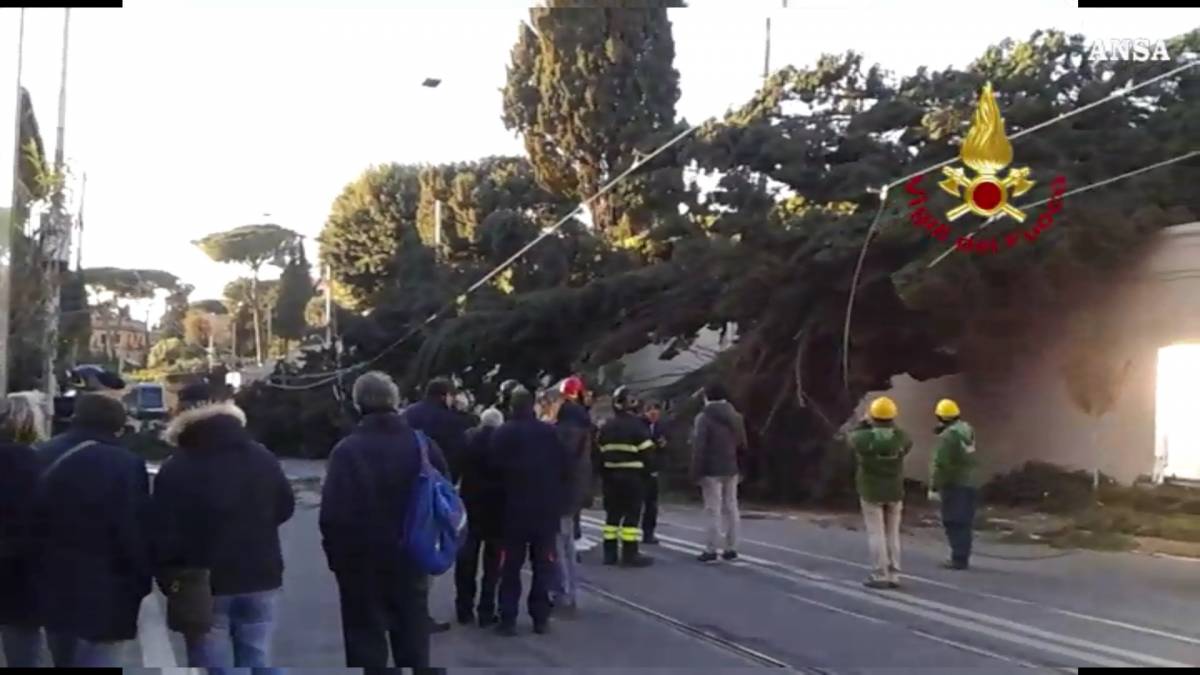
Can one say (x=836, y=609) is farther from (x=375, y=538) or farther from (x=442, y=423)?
(x=375, y=538)

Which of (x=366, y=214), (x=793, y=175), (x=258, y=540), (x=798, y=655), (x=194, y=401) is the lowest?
(x=798, y=655)

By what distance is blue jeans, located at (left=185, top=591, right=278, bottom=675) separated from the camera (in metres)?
6.78

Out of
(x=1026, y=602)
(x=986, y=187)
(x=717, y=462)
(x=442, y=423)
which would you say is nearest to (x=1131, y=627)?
(x=1026, y=602)

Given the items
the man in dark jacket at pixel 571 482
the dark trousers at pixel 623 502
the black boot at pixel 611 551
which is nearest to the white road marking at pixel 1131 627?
the man in dark jacket at pixel 571 482

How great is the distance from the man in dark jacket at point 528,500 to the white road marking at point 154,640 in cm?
226

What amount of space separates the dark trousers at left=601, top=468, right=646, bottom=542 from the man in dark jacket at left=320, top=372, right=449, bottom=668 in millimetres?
6748

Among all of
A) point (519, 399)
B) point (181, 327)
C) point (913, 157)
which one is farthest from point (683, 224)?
point (181, 327)

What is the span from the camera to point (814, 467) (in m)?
22.7

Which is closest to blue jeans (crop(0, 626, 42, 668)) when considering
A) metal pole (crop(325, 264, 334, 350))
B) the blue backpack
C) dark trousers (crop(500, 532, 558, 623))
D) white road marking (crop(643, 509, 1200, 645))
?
the blue backpack

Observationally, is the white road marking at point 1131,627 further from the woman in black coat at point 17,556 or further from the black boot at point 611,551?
the woman in black coat at point 17,556

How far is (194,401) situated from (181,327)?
8317 centimetres

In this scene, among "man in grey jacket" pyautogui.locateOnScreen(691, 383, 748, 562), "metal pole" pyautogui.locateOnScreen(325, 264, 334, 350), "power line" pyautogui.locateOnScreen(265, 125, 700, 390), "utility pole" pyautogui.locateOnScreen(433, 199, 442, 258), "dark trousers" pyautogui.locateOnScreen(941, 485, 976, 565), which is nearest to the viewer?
"dark trousers" pyautogui.locateOnScreen(941, 485, 976, 565)

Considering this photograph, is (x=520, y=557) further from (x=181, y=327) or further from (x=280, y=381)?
(x=181, y=327)

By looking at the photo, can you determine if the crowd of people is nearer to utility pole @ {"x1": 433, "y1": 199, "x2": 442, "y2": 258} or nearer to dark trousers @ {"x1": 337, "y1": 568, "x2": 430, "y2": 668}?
dark trousers @ {"x1": 337, "y1": 568, "x2": 430, "y2": 668}
